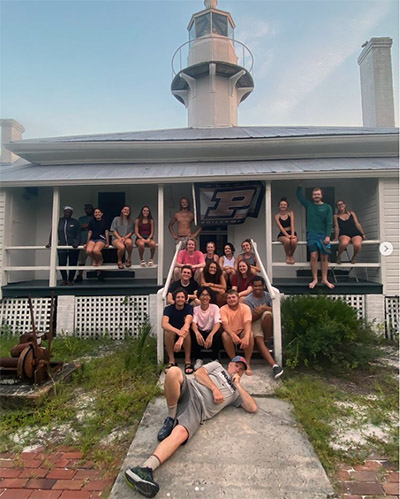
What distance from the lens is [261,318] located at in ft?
15.4

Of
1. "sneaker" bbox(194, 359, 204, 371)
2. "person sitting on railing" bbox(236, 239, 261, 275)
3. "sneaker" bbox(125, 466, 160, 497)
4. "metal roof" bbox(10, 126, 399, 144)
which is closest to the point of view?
"sneaker" bbox(125, 466, 160, 497)

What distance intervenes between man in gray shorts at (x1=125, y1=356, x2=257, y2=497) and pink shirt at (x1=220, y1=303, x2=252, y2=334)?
3.01 feet

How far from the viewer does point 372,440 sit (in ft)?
9.55

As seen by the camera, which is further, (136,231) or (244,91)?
(244,91)

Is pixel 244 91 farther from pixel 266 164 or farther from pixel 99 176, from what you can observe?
pixel 99 176

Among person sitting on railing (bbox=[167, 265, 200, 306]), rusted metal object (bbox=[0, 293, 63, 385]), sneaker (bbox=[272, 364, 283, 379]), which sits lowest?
sneaker (bbox=[272, 364, 283, 379])

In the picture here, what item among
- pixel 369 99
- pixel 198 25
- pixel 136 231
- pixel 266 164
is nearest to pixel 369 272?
pixel 266 164

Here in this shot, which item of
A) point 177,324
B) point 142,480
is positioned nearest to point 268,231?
point 177,324

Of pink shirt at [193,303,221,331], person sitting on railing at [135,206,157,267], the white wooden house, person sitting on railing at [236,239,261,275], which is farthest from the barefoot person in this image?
person sitting on railing at [135,206,157,267]

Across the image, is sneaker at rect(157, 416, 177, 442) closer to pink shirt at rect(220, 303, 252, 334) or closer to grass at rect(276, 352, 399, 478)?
grass at rect(276, 352, 399, 478)

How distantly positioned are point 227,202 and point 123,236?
259 centimetres

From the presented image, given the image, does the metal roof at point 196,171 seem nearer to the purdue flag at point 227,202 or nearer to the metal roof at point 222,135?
the purdue flag at point 227,202

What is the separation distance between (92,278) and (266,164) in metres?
5.50

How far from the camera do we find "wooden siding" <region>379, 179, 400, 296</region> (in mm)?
6402
